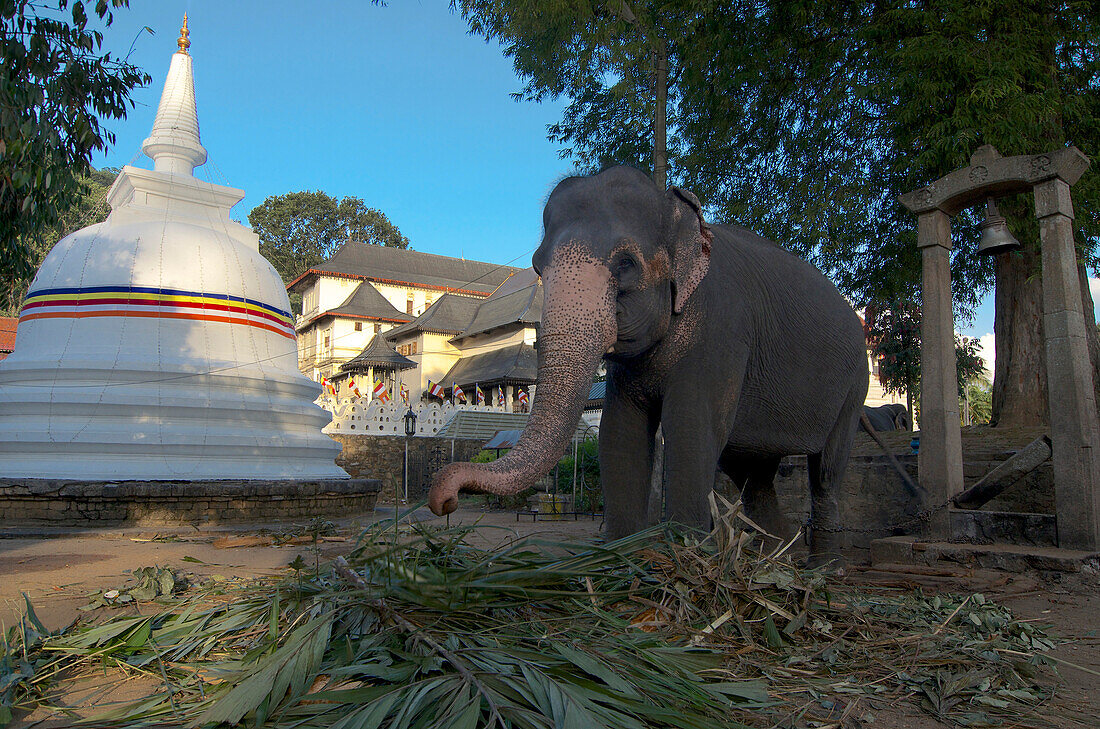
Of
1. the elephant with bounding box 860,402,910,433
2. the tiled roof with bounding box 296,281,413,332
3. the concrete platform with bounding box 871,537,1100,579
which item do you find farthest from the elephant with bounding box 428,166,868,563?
the tiled roof with bounding box 296,281,413,332

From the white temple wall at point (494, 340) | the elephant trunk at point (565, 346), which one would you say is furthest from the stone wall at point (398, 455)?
the elephant trunk at point (565, 346)

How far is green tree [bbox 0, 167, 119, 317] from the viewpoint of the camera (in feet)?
23.2

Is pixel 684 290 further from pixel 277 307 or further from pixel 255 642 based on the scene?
pixel 277 307

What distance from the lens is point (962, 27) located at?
743cm

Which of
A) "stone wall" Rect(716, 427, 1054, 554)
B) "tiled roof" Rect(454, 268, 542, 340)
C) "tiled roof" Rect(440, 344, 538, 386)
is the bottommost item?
"stone wall" Rect(716, 427, 1054, 554)

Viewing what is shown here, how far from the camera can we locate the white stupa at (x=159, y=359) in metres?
9.69

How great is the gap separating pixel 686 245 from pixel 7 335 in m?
38.0

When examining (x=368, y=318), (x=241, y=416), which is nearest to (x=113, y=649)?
(x=241, y=416)

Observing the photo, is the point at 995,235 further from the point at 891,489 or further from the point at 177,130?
the point at 177,130

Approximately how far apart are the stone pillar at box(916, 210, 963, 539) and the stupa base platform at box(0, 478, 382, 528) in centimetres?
797

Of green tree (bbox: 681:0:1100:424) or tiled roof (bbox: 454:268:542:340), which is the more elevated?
tiled roof (bbox: 454:268:542:340)

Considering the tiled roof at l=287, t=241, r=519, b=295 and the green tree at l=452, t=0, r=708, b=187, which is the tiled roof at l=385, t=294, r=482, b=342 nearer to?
the tiled roof at l=287, t=241, r=519, b=295

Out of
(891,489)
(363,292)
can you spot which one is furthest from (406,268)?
(891,489)

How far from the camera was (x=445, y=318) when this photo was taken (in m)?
37.9
